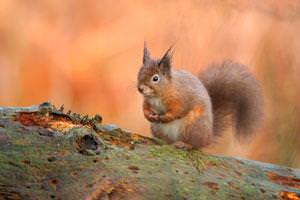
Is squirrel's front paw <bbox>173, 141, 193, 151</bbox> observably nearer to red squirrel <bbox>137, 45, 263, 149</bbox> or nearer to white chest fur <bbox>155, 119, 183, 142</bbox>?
red squirrel <bbox>137, 45, 263, 149</bbox>

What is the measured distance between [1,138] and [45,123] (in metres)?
0.15

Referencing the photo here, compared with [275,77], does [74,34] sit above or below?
above

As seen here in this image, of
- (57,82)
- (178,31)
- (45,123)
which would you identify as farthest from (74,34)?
(45,123)

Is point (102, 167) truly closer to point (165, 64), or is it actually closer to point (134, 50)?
point (165, 64)

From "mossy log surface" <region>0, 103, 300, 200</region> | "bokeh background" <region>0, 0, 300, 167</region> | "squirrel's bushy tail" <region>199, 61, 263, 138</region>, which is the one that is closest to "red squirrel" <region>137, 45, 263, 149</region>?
"squirrel's bushy tail" <region>199, 61, 263, 138</region>

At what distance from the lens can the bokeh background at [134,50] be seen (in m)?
4.29

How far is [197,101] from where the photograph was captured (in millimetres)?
3055

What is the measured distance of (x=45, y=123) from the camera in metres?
2.40

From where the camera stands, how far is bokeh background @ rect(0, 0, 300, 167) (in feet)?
14.1

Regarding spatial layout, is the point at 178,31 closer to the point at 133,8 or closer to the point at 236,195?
the point at 133,8

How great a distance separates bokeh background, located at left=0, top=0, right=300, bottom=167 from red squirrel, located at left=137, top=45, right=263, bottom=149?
55 centimetres

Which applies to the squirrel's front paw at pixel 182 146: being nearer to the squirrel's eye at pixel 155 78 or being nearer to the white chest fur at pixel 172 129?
the white chest fur at pixel 172 129

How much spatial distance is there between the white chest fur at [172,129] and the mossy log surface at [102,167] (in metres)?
0.46

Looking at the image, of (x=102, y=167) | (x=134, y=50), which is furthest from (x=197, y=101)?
(x=134, y=50)
